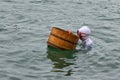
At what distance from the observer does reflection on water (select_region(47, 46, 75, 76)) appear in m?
12.0

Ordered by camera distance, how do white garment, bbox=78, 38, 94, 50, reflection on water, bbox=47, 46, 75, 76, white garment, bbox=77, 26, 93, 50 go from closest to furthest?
reflection on water, bbox=47, 46, 75, 76 → white garment, bbox=77, 26, 93, 50 → white garment, bbox=78, 38, 94, 50

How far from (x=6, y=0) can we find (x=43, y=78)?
834 cm

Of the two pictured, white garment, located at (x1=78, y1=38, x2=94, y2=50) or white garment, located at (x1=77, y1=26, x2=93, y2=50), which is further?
white garment, located at (x1=78, y1=38, x2=94, y2=50)

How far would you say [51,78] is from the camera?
10805 mm

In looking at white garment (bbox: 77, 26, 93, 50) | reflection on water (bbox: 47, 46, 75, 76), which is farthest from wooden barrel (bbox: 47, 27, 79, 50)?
white garment (bbox: 77, 26, 93, 50)

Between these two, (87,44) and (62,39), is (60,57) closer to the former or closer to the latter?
(62,39)

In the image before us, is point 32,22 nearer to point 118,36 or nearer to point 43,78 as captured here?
point 118,36

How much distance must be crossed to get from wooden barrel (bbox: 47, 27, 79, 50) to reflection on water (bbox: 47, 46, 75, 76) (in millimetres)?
224

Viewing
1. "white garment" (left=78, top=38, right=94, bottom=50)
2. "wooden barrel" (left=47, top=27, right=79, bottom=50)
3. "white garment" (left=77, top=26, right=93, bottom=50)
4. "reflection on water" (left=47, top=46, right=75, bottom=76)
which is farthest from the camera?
"white garment" (left=78, top=38, right=94, bottom=50)

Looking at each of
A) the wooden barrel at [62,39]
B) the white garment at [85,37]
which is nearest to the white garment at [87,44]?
the white garment at [85,37]

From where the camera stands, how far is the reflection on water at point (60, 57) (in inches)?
472

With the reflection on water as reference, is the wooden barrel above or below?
above

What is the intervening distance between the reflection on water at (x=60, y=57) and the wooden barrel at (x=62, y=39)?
0.22 meters

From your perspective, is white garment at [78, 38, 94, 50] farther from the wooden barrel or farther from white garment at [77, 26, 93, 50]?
the wooden barrel
